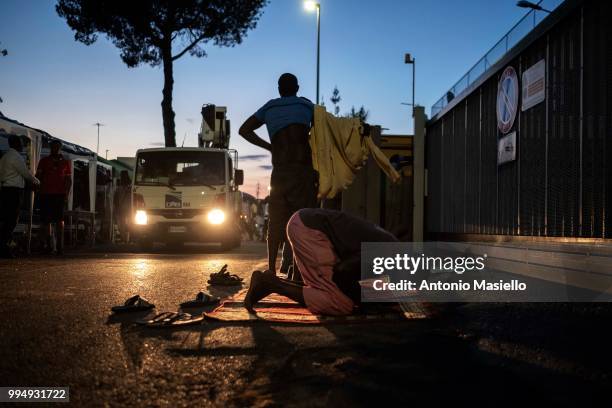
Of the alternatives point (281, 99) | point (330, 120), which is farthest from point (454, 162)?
point (281, 99)

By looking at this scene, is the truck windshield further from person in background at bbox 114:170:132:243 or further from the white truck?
person in background at bbox 114:170:132:243

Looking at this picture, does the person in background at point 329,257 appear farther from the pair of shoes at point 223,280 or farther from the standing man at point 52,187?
the standing man at point 52,187

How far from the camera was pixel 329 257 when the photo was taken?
12.7ft

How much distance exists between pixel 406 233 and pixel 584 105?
1.71 metres

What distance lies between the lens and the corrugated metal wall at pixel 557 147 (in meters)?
4.30

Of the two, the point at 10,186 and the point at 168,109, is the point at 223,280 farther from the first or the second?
the point at 168,109

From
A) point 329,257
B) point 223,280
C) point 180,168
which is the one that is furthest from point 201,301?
point 180,168

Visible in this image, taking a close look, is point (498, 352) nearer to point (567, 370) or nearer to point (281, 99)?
point (567, 370)

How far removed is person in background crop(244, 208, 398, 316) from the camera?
383 cm

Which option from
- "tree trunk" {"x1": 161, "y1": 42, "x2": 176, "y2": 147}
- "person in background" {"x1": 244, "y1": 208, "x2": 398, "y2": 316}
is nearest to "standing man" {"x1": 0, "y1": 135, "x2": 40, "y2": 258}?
"person in background" {"x1": 244, "y1": 208, "x2": 398, "y2": 316}

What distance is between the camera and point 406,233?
13.3 ft

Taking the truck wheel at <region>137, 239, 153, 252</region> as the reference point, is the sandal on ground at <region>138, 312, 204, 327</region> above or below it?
below

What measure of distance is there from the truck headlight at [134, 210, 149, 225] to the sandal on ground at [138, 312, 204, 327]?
31.6 ft

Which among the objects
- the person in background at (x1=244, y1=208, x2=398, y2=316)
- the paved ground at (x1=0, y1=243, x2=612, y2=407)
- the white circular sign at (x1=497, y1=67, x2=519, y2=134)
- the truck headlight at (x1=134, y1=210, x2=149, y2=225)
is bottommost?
the paved ground at (x1=0, y1=243, x2=612, y2=407)
